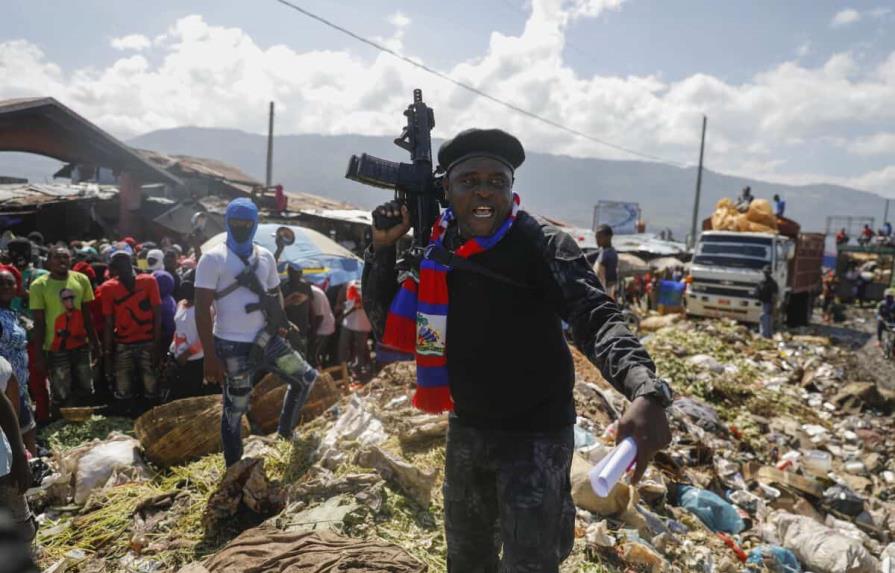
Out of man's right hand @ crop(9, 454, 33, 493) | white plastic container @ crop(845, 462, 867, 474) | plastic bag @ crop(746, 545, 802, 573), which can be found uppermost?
man's right hand @ crop(9, 454, 33, 493)

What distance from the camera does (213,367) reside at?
12.0ft

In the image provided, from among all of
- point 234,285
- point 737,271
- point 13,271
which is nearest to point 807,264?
point 737,271

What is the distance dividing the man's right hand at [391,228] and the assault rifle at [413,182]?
1 cm

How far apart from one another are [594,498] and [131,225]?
12965 millimetres

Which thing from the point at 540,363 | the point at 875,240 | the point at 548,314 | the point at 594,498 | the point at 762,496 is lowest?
the point at 762,496

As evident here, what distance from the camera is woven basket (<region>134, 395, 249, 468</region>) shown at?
13.6ft

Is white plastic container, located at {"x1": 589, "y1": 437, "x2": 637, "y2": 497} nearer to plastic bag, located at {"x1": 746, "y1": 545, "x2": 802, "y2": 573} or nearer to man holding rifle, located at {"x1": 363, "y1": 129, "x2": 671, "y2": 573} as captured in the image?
man holding rifle, located at {"x1": 363, "y1": 129, "x2": 671, "y2": 573}

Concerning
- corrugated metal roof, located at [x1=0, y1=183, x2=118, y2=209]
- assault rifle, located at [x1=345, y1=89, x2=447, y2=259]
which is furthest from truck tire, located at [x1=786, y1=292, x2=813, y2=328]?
corrugated metal roof, located at [x1=0, y1=183, x2=118, y2=209]

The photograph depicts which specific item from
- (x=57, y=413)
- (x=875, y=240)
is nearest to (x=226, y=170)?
(x=57, y=413)

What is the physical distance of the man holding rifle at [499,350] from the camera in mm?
1849

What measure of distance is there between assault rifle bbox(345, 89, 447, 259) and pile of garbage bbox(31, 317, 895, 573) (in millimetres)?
1601

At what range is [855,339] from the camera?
49.9 feet

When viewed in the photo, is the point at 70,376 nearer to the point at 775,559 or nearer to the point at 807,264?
the point at 775,559

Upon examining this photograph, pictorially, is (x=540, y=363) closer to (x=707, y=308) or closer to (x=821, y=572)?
(x=821, y=572)
